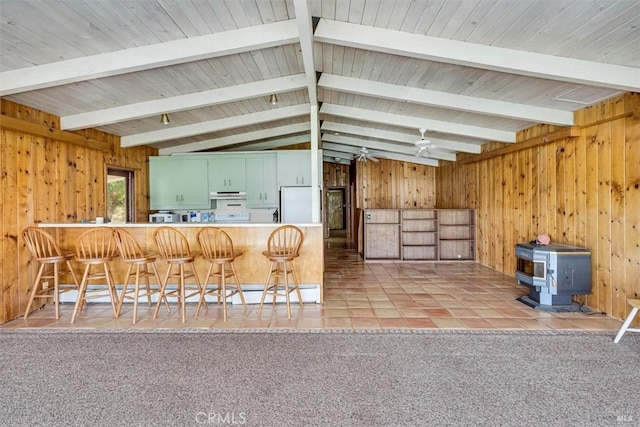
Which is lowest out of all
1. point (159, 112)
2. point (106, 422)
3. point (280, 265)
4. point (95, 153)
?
point (106, 422)

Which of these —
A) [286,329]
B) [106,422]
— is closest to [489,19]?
[286,329]

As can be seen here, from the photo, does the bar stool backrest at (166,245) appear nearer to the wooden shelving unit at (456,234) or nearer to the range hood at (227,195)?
the range hood at (227,195)

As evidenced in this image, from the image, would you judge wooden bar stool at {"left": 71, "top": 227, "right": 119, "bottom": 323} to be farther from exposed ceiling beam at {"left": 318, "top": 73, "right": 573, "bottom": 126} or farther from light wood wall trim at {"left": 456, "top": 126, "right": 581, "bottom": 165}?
light wood wall trim at {"left": 456, "top": 126, "right": 581, "bottom": 165}

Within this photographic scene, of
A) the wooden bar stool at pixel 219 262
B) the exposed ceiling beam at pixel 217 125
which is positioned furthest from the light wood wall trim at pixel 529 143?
the wooden bar stool at pixel 219 262

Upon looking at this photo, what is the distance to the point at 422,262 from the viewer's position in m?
6.21

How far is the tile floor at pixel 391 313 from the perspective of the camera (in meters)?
3.01

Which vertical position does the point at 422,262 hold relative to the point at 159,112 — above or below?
below

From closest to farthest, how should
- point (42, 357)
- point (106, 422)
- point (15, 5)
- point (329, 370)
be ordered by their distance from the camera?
1. point (106, 422)
2. point (15, 5)
3. point (329, 370)
4. point (42, 357)

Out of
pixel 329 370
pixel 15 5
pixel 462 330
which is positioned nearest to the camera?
pixel 15 5

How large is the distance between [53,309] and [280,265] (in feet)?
8.95

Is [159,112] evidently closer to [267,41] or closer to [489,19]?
[267,41]

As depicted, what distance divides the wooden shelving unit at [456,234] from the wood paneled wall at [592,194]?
1.08 metres

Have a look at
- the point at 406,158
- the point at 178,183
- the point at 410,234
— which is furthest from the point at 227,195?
the point at 406,158

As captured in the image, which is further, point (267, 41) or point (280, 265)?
point (280, 265)
